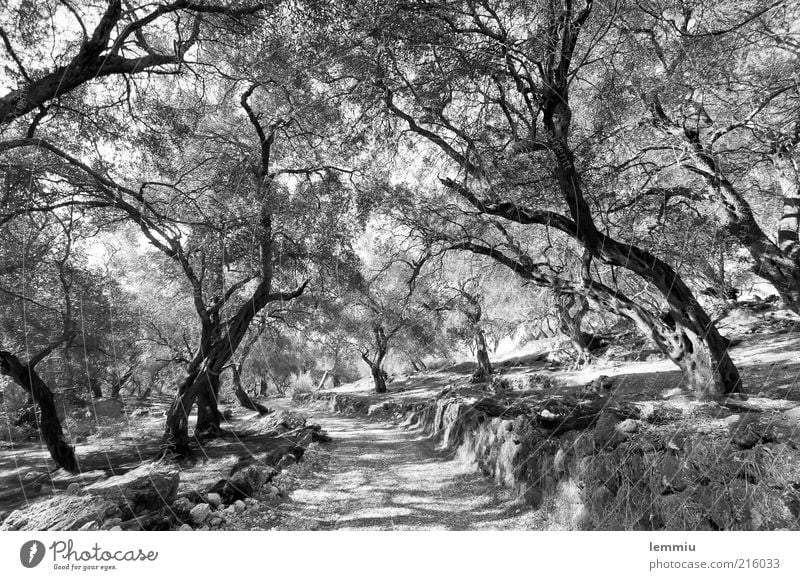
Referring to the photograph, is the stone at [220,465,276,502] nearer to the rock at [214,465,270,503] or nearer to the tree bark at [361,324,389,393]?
the rock at [214,465,270,503]

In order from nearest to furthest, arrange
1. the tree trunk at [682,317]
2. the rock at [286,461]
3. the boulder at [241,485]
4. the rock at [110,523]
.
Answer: the rock at [110,523] → the boulder at [241,485] → the tree trunk at [682,317] → the rock at [286,461]

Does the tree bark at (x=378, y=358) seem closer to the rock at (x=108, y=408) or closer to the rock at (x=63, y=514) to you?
the rock at (x=108, y=408)

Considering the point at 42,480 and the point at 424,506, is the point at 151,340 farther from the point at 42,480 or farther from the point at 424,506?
the point at 424,506

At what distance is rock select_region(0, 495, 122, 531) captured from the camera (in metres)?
2.03

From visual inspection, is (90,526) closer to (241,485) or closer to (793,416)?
(241,485)

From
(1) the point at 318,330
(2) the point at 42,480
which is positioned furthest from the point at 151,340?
(1) the point at 318,330

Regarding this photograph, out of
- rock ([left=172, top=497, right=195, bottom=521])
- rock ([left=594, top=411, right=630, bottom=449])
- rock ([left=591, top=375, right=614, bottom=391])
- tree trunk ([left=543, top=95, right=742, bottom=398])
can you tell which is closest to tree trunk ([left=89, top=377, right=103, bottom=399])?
rock ([left=172, top=497, right=195, bottom=521])

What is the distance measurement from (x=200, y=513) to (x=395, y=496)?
1.68 metres

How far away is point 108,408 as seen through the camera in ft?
12.6

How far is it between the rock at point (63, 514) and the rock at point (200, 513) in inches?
23.6

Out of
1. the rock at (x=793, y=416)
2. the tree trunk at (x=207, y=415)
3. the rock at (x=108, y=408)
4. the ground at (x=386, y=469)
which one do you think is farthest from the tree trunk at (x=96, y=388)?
the rock at (x=793, y=416)

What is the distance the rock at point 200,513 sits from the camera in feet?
9.14

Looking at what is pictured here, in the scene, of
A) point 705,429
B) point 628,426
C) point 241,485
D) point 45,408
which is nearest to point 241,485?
point 241,485

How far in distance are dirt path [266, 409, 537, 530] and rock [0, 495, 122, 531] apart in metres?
1.13
